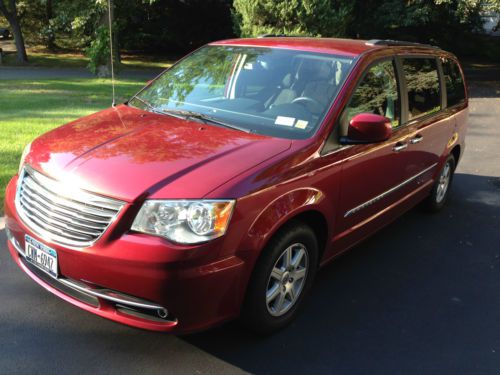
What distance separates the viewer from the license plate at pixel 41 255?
279cm

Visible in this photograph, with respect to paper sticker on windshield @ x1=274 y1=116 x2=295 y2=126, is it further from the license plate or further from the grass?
the grass

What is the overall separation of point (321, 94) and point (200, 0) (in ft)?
86.5

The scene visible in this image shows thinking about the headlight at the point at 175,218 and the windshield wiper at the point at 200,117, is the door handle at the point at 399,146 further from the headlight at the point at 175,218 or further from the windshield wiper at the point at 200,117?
the headlight at the point at 175,218

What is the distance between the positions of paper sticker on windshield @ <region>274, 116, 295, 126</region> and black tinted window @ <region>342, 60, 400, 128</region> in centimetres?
36

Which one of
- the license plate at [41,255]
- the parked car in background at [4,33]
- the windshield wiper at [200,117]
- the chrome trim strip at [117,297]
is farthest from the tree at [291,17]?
the parked car in background at [4,33]

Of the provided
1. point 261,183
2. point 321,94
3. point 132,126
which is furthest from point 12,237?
point 321,94

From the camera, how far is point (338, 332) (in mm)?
3334

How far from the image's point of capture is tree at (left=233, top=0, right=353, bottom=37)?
13.6 meters

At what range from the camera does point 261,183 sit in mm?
2799

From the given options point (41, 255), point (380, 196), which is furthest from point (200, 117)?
point (380, 196)

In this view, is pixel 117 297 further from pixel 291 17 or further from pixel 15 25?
pixel 15 25

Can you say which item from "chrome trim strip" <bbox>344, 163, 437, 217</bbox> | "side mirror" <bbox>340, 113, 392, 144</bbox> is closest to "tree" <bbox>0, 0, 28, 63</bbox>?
"chrome trim strip" <bbox>344, 163, 437, 217</bbox>

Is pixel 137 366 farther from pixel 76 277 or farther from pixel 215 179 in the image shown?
pixel 215 179

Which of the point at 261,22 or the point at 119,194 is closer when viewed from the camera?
the point at 119,194
